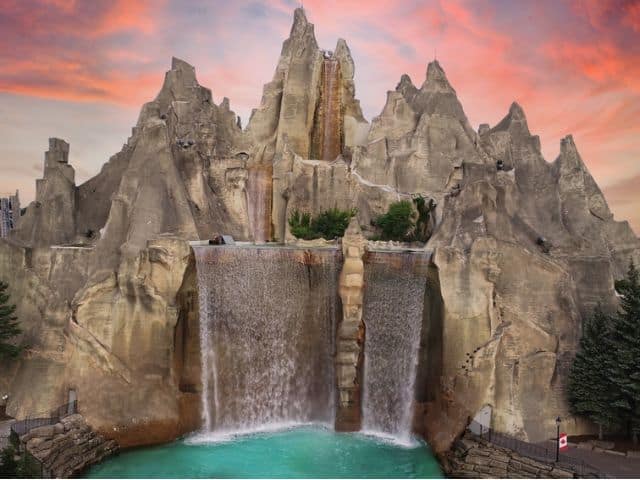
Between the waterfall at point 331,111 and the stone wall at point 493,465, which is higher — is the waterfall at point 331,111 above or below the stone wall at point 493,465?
above

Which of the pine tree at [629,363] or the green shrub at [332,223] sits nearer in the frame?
the pine tree at [629,363]

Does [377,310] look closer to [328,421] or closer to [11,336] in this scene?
[328,421]

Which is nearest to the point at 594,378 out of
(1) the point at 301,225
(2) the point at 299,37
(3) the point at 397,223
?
(3) the point at 397,223

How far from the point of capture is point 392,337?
25.0 meters

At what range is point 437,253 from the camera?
23.5 meters

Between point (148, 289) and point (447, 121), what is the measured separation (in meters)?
24.1

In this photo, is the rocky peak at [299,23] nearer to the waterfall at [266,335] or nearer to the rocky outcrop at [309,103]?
the rocky outcrop at [309,103]

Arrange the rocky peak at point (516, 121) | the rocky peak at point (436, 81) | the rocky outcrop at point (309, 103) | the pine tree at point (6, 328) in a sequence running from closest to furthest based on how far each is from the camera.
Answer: the pine tree at point (6, 328) → the rocky peak at point (516, 121) → the rocky peak at point (436, 81) → the rocky outcrop at point (309, 103)

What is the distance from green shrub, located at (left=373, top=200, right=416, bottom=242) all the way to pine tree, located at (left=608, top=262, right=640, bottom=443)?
13.2m

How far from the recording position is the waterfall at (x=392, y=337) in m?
24.6

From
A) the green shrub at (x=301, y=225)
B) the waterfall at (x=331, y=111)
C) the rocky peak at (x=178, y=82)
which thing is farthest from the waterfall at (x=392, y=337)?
the rocky peak at (x=178, y=82)

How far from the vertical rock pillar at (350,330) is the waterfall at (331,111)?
19550mm

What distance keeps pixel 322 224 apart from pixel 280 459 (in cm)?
1574

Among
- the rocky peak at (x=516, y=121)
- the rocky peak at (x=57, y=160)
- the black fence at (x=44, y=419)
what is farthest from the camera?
the rocky peak at (x=516, y=121)
